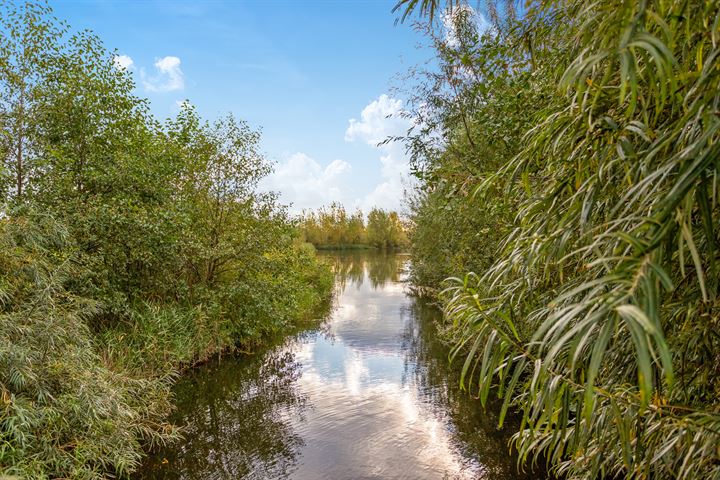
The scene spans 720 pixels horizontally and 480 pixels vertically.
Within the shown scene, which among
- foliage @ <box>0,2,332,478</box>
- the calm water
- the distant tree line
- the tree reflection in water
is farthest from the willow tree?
the distant tree line

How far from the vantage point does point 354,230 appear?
65062 mm

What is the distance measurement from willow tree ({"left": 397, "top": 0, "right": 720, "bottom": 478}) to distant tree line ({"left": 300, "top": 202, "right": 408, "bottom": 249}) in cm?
5716

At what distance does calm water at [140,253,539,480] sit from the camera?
18.4ft

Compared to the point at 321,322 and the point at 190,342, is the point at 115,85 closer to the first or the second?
the point at 190,342

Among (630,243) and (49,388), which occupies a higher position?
(630,243)

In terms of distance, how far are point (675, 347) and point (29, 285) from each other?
256 inches

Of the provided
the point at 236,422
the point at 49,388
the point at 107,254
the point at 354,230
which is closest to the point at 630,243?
the point at 49,388

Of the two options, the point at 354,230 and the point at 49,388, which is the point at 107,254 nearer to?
the point at 49,388

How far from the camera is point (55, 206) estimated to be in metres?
7.18

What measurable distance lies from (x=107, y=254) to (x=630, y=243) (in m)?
8.26

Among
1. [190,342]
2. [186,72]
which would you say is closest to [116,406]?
[190,342]

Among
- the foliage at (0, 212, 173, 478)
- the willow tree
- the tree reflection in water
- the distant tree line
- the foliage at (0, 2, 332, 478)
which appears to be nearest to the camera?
the willow tree

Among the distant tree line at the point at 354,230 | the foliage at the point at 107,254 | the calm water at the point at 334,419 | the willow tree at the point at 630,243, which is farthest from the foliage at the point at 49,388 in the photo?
the distant tree line at the point at 354,230

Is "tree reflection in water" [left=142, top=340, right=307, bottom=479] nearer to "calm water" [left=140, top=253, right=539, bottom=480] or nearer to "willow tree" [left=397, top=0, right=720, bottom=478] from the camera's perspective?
"calm water" [left=140, top=253, right=539, bottom=480]
